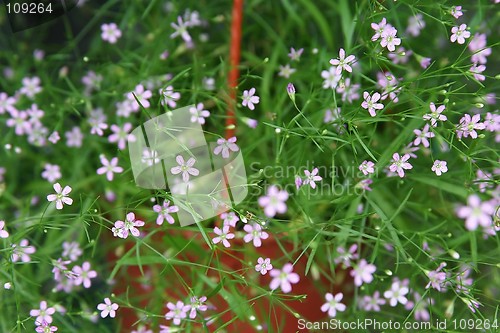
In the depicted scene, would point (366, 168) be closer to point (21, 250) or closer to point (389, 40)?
point (389, 40)

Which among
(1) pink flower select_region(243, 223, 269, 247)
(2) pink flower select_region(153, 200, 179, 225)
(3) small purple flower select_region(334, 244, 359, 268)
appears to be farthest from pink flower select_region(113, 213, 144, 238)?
(3) small purple flower select_region(334, 244, 359, 268)

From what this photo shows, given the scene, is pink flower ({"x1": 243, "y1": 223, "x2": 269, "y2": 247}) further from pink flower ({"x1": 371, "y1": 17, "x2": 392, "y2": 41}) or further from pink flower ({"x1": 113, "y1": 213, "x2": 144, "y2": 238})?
pink flower ({"x1": 371, "y1": 17, "x2": 392, "y2": 41})

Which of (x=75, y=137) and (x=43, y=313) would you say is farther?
(x=75, y=137)

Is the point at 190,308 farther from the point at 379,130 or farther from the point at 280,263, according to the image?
the point at 379,130

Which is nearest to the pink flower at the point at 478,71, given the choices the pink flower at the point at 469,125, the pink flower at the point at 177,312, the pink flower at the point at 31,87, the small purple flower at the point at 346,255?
the pink flower at the point at 469,125

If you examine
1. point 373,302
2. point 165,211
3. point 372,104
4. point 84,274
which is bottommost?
point 373,302

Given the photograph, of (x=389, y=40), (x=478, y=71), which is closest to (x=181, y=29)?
(x=389, y=40)

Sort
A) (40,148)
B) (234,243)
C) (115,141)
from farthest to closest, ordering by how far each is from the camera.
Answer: (40,148) → (115,141) → (234,243)

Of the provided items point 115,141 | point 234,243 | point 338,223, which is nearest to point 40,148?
point 115,141
